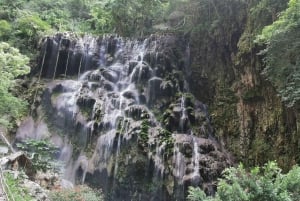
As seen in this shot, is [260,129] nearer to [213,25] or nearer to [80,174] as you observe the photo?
[213,25]

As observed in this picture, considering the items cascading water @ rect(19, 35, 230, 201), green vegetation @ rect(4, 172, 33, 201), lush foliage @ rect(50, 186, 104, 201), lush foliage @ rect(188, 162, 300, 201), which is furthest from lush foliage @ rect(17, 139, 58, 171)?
lush foliage @ rect(188, 162, 300, 201)

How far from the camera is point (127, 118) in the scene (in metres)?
16.6

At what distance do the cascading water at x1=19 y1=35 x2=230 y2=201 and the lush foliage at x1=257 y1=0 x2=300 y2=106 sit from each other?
4664mm

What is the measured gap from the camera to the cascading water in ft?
48.8

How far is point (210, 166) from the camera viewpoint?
48.2ft

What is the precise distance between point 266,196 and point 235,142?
7.64 m

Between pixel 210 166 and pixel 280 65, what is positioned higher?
pixel 280 65

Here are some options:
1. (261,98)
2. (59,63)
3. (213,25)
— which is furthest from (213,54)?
(59,63)

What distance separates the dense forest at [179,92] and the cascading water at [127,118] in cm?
6

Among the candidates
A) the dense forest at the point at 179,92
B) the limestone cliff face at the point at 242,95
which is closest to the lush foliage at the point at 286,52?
the dense forest at the point at 179,92

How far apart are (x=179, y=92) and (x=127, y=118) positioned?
3.24 metres

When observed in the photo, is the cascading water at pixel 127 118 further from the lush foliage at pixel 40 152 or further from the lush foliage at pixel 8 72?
the lush foliage at pixel 8 72

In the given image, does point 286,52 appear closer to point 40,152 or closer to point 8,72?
point 40,152

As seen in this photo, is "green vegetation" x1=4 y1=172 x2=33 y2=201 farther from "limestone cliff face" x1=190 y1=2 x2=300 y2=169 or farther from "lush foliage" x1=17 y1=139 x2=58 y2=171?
"limestone cliff face" x1=190 y1=2 x2=300 y2=169
